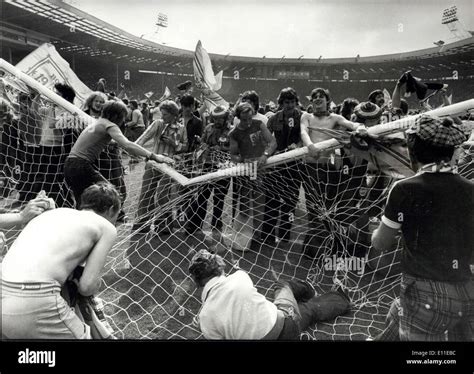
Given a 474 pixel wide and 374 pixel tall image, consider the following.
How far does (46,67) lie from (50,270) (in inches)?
112

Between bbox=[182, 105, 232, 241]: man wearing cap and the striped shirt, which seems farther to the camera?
the striped shirt

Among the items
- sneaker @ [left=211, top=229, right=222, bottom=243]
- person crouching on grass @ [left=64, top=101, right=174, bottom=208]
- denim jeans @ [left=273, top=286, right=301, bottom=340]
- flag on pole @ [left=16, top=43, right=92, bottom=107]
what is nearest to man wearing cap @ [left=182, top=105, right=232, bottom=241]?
sneaker @ [left=211, top=229, right=222, bottom=243]

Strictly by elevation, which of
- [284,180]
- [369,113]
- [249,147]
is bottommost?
[284,180]

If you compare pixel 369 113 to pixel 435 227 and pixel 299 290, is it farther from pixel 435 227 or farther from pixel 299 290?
Answer: pixel 435 227

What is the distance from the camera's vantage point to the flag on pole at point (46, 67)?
3.68 m

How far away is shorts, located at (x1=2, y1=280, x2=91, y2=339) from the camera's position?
157cm

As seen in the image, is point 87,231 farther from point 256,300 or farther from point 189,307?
point 189,307

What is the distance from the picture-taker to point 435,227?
157cm

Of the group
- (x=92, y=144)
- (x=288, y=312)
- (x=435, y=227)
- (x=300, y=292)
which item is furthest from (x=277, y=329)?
(x=92, y=144)

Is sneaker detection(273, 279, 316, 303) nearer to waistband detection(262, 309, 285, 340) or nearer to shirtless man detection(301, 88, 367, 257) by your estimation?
waistband detection(262, 309, 285, 340)

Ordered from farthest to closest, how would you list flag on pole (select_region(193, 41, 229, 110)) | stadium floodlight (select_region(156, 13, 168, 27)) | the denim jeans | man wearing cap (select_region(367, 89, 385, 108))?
flag on pole (select_region(193, 41, 229, 110)), man wearing cap (select_region(367, 89, 385, 108)), stadium floodlight (select_region(156, 13, 168, 27)), the denim jeans

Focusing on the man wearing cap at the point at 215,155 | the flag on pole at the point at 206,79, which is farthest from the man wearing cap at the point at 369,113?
the flag on pole at the point at 206,79
